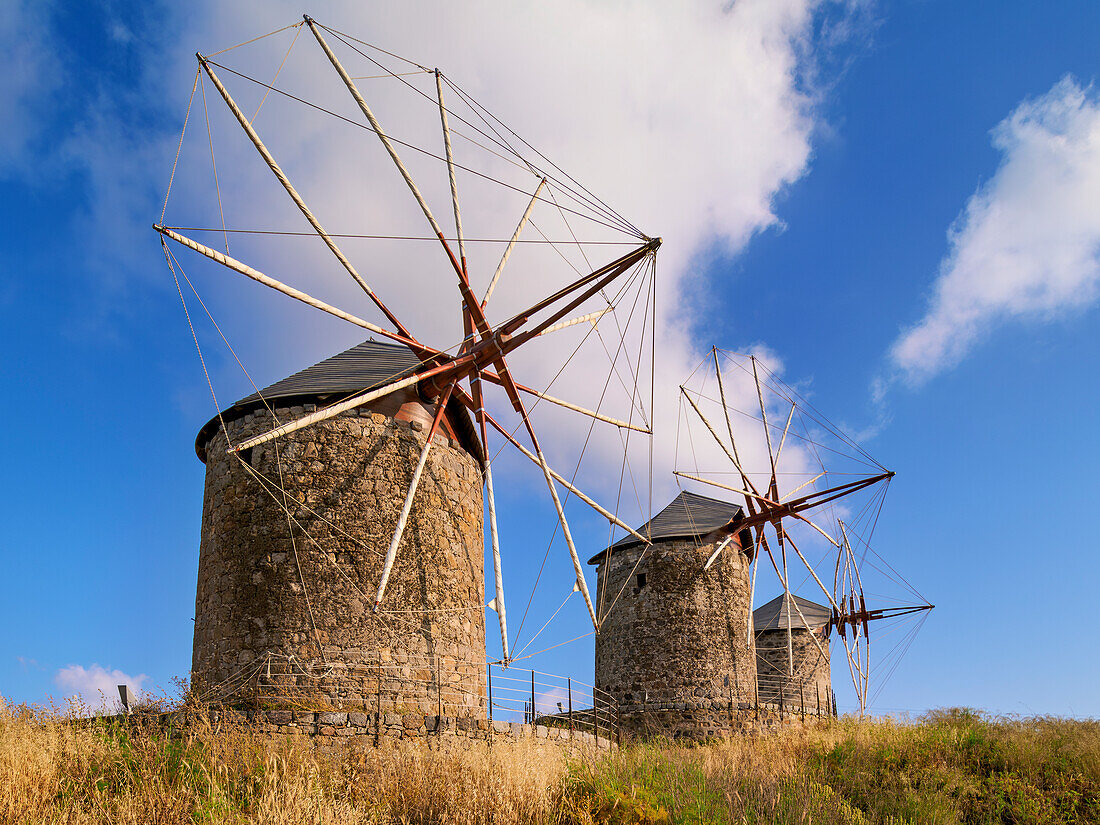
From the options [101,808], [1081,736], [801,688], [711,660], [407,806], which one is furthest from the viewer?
[801,688]

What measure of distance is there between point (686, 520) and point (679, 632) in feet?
10.2

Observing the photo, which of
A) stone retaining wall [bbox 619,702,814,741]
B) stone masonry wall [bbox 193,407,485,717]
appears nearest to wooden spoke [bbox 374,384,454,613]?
stone masonry wall [bbox 193,407,485,717]

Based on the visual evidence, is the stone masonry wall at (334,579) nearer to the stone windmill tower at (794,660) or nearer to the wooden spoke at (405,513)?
the wooden spoke at (405,513)

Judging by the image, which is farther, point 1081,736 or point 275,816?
point 1081,736

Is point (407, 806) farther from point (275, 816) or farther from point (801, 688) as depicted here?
point (801, 688)

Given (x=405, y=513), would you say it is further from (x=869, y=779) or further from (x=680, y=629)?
(x=680, y=629)

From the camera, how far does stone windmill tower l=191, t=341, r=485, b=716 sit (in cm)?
913

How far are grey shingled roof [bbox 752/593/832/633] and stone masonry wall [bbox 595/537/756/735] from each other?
188 inches

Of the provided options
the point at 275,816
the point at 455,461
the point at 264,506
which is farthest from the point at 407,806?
the point at 455,461

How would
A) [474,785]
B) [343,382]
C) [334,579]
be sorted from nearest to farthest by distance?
1. [474,785]
2. [334,579]
3. [343,382]

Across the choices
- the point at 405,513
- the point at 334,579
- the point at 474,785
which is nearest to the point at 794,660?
the point at 405,513

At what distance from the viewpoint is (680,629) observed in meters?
17.8

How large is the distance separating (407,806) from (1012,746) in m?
8.96

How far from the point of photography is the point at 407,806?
6.88m
